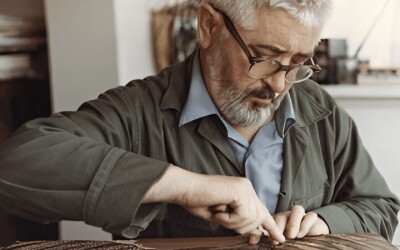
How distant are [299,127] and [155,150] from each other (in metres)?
0.34

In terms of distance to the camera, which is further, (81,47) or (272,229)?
(81,47)

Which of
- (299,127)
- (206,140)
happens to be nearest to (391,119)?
(299,127)

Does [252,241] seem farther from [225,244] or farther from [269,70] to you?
[269,70]

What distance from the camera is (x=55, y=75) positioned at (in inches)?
91.6

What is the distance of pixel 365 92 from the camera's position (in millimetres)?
2301

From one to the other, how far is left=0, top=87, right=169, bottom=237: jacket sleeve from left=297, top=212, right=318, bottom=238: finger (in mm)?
286

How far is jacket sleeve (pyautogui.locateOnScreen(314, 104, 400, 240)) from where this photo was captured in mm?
1424

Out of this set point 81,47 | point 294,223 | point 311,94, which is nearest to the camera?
point 294,223

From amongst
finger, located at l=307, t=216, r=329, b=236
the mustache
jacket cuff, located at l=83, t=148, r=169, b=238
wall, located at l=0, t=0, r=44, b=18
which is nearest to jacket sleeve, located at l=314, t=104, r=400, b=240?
finger, located at l=307, t=216, r=329, b=236

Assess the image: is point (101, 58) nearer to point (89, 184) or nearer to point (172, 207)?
point (172, 207)

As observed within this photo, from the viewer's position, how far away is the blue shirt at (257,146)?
4.61 ft

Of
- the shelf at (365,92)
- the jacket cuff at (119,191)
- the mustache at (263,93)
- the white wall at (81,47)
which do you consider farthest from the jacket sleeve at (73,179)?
the shelf at (365,92)

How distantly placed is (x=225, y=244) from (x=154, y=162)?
0.69 ft

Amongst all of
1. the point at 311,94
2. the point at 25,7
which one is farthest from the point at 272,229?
the point at 25,7
